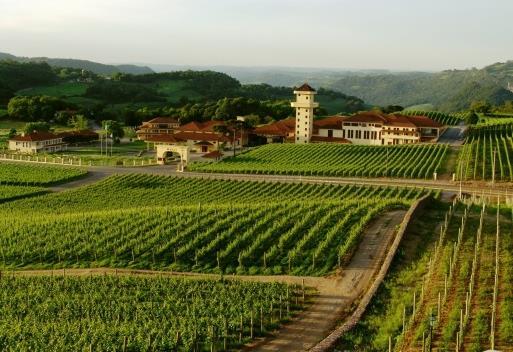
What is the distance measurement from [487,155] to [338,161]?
13970 mm

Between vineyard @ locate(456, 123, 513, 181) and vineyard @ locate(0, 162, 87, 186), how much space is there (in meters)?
34.3

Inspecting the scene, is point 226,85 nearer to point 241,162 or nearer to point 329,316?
point 241,162

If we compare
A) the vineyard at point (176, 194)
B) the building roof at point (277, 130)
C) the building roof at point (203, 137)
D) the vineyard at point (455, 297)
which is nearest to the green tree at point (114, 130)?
the building roof at point (203, 137)

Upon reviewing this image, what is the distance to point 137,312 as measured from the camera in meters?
20.8

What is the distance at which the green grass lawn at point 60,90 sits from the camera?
13875 cm

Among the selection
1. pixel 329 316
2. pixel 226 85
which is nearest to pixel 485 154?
pixel 329 316

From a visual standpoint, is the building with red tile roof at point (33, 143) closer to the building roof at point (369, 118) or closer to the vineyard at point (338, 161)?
the vineyard at point (338, 161)

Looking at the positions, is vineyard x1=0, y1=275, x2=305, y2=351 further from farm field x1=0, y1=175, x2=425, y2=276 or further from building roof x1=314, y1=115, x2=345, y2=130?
building roof x1=314, y1=115, x2=345, y2=130

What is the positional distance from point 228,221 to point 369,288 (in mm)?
10969

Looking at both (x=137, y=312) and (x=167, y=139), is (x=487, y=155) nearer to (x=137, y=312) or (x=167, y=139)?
(x=167, y=139)

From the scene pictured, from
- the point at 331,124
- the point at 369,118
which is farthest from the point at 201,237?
the point at 331,124

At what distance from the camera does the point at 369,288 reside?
22250 millimetres

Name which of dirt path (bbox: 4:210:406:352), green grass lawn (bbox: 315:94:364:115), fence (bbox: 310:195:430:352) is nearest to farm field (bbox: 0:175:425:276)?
dirt path (bbox: 4:210:406:352)

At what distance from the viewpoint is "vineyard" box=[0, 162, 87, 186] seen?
5345 cm
